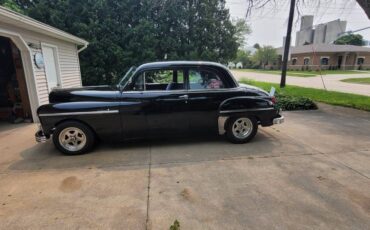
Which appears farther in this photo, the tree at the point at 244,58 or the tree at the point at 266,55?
the tree at the point at 244,58

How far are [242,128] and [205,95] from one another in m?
1.06

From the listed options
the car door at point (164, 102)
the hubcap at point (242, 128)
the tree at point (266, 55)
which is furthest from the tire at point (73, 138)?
the tree at point (266, 55)

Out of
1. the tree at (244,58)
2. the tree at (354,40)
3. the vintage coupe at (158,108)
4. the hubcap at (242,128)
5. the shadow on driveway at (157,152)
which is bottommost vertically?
the shadow on driveway at (157,152)

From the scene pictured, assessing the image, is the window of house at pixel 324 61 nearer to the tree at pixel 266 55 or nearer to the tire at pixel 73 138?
the tree at pixel 266 55

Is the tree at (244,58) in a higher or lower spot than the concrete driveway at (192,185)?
higher

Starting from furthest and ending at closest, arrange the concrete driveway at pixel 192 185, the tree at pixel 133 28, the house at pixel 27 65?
the tree at pixel 133 28
the house at pixel 27 65
the concrete driveway at pixel 192 185

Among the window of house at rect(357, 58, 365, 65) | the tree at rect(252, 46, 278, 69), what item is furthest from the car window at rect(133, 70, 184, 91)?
the window of house at rect(357, 58, 365, 65)

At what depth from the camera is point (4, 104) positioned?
7.51 m

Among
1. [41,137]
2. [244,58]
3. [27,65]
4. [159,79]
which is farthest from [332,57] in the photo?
[41,137]

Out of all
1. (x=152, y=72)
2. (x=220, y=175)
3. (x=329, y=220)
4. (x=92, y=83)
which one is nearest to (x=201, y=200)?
(x=220, y=175)

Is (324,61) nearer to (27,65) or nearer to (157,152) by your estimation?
(157,152)

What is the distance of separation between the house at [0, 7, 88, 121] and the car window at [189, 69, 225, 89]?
14.3 feet

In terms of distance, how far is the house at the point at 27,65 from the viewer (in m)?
6.15

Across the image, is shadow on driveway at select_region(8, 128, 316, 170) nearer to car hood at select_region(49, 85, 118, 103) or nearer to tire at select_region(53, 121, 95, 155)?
tire at select_region(53, 121, 95, 155)
